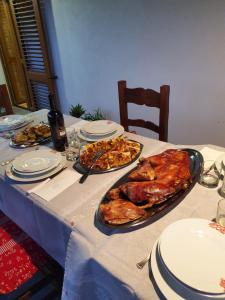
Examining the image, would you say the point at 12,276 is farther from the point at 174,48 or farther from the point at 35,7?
the point at 35,7

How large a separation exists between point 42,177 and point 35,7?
7.88 ft

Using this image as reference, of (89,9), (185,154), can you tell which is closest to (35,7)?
(89,9)

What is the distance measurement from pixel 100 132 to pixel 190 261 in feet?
2.54

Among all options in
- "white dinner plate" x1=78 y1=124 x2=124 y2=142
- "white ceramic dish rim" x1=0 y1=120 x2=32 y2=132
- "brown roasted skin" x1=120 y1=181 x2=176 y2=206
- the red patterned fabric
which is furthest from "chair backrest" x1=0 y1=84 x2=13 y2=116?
"brown roasted skin" x1=120 y1=181 x2=176 y2=206

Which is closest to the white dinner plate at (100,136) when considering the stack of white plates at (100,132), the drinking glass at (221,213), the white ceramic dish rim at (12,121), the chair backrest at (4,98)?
the stack of white plates at (100,132)

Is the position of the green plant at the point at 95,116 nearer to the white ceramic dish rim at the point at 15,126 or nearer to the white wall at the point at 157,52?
the white wall at the point at 157,52

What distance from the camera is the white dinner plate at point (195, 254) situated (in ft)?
1.64

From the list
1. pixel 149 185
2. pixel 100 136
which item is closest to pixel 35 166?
pixel 100 136

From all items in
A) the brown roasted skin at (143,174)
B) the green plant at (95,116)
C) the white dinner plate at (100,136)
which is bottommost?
the green plant at (95,116)

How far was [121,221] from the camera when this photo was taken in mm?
667

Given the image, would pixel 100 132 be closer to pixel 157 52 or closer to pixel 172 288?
pixel 172 288

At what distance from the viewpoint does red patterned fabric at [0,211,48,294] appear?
967 mm

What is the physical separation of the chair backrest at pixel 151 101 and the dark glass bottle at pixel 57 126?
0.55 metres

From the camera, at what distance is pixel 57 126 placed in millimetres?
1074
